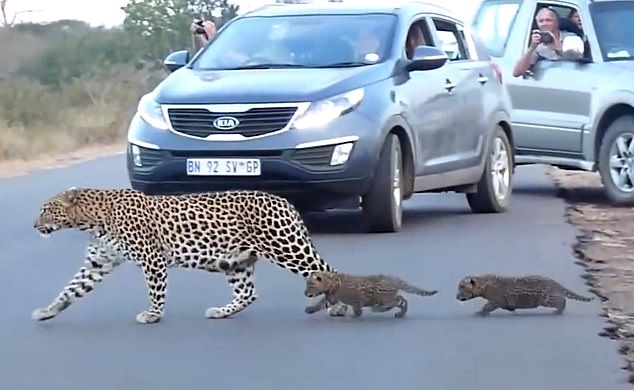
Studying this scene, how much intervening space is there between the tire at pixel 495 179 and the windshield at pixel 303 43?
77.9 inches

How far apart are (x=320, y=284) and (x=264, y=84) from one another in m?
3.97

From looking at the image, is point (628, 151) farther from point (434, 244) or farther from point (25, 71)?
point (25, 71)

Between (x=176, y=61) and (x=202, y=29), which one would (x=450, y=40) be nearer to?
(x=176, y=61)

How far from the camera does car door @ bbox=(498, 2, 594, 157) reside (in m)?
16.4

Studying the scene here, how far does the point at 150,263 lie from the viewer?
9.05m

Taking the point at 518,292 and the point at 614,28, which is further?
the point at 614,28

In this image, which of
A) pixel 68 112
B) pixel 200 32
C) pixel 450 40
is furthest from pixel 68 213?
pixel 68 112

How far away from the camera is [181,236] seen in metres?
9.20

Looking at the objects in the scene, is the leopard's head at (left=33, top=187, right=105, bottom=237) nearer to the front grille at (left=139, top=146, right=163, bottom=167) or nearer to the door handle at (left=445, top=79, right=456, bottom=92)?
the front grille at (left=139, top=146, right=163, bottom=167)

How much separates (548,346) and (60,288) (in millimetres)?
3437

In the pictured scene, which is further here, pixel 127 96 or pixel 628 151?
pixel 127 96

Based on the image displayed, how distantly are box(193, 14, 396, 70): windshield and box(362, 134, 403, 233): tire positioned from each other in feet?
2.74

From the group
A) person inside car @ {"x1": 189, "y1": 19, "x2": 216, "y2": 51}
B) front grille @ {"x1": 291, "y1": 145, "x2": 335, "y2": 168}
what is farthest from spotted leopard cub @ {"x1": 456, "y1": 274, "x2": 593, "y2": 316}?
person inside car @ {"x1": 189, "y1": 19, "x2": 216, "y2": 51}

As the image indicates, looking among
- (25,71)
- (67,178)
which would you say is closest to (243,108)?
(67,178)
